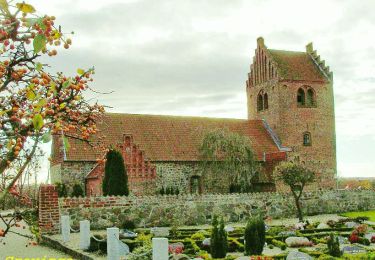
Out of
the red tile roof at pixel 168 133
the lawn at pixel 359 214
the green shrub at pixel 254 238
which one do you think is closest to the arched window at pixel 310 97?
the red tile roof at pixel 168 133

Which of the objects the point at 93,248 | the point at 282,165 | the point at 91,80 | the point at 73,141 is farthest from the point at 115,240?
the point at 73,141

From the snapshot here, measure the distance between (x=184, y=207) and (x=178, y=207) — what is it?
0.29 metres

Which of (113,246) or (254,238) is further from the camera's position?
(254,238)

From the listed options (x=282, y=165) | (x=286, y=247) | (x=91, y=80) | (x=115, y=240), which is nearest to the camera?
(x=91, y=80)

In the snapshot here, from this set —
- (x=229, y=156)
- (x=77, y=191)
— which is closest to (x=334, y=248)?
(x=77, y=191)

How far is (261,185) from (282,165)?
7937 millimetres

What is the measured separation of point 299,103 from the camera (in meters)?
36.9

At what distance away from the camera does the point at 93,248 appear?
13789mm

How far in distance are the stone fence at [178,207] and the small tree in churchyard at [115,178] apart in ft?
6.11

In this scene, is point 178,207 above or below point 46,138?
below

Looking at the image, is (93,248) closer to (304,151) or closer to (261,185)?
(261,185)

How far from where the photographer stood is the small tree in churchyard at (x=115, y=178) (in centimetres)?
2324

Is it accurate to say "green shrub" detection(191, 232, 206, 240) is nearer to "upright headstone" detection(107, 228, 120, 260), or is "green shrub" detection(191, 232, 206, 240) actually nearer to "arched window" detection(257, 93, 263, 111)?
"upright headstone" detection(107, 228, 120, 260)

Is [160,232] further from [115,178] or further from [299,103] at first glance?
[299,103]
